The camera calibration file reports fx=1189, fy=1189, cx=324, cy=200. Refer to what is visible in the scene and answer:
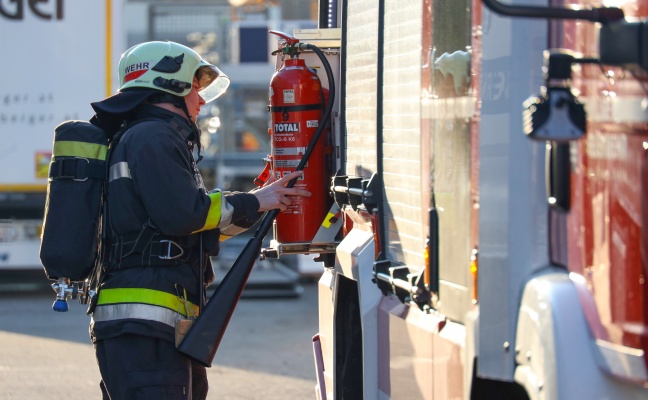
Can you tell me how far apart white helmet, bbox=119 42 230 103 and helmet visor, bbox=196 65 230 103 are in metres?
0.12

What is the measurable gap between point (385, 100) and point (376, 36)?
0.96 feet

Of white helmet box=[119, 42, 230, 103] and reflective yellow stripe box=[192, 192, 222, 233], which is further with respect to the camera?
white helmet box=[119, 42, 230, 103]

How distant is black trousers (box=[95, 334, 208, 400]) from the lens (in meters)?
4.32

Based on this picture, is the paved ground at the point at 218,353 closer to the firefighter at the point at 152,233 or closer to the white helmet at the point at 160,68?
the firefighter at the point at 152,233

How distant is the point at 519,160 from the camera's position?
9.47ft

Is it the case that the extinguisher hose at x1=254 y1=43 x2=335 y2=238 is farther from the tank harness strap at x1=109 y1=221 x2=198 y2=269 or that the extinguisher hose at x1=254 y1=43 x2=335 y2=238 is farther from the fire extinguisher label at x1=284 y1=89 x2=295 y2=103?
the tank harness strap at x1=109 y1=221 x2=198 y2=269

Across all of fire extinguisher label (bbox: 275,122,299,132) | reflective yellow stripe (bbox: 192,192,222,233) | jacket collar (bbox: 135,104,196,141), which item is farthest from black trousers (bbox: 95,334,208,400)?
fire extinguisher label (bbox: 275,122,299,132)

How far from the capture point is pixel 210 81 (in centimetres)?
500

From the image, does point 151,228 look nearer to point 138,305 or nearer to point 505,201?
point 138,305

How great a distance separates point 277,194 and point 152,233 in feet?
2.21

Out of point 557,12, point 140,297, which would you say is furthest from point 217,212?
point 557,12

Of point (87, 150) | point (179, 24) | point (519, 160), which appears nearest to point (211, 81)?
point (87, 150)

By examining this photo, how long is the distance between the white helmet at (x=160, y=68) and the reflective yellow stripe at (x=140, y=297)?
31.3 inches

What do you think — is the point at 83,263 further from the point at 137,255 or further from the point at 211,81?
the point at 211,81
